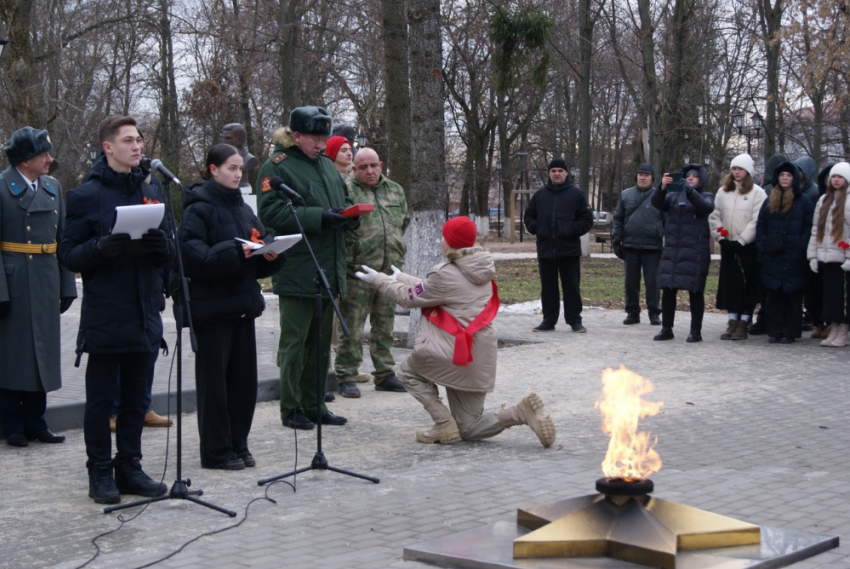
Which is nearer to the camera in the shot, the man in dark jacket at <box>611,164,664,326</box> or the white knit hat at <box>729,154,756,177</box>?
the white knit hat at <box>729,154,756,177</box>

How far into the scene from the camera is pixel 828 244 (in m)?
11.5

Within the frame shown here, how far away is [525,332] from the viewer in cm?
1321

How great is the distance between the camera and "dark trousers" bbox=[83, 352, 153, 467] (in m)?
5.51

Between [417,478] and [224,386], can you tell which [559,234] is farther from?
[224,386]

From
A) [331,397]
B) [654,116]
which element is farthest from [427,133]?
[654,116]

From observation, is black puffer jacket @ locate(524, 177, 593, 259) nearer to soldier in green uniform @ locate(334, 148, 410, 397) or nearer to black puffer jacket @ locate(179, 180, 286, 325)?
soldier in green uniform @ locate(334, 148, 410, 397)

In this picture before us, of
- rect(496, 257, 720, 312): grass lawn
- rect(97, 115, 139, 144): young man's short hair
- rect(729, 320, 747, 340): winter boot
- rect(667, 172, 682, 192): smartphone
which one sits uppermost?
rect(97, 115, 139, 144): young man's short hair

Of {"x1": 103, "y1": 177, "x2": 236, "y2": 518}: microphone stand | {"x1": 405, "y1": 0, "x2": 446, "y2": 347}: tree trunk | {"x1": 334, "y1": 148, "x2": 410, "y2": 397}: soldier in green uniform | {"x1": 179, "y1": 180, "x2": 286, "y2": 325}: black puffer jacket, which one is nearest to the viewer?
{"x1": 103, "y1": 177, "x2": 236, "y2": 518}: microphone stand

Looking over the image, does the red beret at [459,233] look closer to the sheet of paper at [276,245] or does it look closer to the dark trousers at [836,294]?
the sheet of paper at [276,245]

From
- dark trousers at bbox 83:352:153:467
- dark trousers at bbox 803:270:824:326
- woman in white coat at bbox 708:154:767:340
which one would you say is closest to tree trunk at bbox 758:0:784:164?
dark trousers at bbox 803:270:824:326

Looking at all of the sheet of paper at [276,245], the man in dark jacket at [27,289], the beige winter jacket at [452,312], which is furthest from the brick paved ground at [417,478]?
the sheet of paper at [276,245]

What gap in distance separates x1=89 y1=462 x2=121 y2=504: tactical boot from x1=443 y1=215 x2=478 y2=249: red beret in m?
2.69

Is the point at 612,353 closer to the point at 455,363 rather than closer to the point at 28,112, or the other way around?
the point at 455,363

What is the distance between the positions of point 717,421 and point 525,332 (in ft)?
18.3
